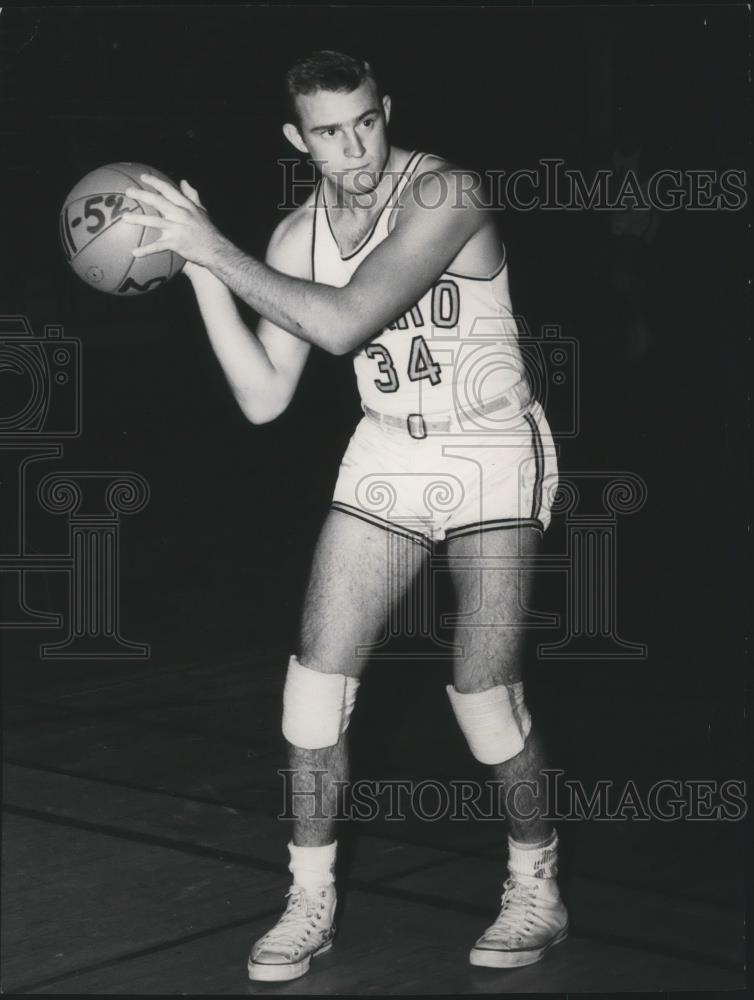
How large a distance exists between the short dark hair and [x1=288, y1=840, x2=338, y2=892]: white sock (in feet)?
5.58

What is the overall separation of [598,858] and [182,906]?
44.1 inches

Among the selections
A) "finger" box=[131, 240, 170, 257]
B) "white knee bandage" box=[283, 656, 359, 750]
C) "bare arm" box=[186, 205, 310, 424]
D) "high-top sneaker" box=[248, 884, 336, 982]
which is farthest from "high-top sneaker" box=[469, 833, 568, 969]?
"finger" box=[131, 240, 170, 257]

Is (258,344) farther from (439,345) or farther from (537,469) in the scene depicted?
(537,469)

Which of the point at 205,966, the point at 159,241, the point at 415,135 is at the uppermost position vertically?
the point at 415,135

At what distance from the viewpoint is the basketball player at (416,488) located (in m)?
3.45

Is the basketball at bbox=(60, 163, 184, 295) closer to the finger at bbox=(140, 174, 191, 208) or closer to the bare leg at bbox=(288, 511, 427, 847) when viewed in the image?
the finger at bbox=(140, 174, 191, 208)

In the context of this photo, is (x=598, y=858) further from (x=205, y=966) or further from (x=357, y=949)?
(x=205, y=966)

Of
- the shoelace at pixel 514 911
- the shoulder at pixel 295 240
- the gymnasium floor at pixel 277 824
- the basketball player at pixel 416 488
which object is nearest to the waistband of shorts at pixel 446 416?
the basketball player at pixel 416 488

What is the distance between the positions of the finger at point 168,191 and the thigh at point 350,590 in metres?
0.79

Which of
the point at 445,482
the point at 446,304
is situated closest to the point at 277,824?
the point at 445,482

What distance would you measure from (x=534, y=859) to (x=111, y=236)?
5.77ft

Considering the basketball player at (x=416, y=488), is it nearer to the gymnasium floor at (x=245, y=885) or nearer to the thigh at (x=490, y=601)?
the thigh at (x=490, y=601)

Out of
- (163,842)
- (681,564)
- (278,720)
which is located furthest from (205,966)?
(681,564)

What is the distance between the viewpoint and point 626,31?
1577 cm
